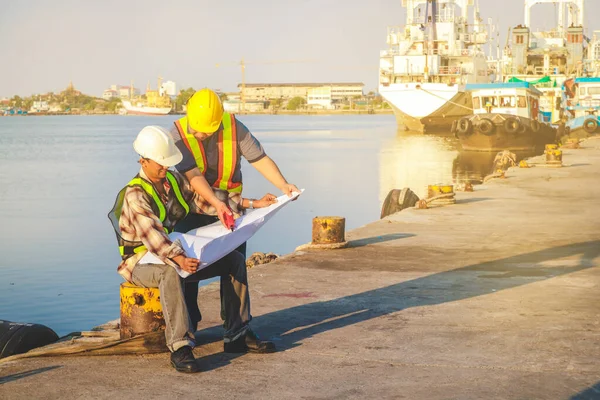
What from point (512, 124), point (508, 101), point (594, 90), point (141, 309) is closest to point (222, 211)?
point (141, 309)

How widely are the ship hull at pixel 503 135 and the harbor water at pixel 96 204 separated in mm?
731

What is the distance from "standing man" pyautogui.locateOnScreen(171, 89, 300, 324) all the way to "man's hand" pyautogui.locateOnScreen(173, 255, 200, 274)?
477 mm

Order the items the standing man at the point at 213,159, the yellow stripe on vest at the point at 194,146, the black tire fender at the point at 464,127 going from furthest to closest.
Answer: the black tire fender at the point at 464,127
the yellow stripe on vest at the point at 194,146
the standing man at the point at 213,159

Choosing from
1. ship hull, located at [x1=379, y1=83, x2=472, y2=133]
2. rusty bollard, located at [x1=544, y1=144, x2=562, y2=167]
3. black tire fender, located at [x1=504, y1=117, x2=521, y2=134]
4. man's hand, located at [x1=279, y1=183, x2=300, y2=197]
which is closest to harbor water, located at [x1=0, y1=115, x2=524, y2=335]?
black tire fender, located at [x1=504, y1=117, x2=521, y2=134]

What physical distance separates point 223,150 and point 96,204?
81.1 ft

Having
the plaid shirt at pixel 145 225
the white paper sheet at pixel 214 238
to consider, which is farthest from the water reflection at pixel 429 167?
the plaid shirt at pixel 145 225

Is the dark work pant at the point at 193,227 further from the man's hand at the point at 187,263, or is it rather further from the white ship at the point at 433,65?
the white ship at the point at 433,65

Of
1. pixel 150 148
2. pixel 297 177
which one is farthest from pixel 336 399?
pixel 297 177

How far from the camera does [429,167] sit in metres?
43.8

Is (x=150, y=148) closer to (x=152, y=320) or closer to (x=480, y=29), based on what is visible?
(x=152, y=320)

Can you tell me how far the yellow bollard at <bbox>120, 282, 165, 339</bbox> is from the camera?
231 inches

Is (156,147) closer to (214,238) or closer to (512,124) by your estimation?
(214,238)

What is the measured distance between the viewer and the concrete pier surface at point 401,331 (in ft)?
17.6

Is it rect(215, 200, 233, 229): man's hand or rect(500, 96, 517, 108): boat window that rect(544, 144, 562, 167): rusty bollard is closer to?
rect(215, 200, 233, 229): man's hand
